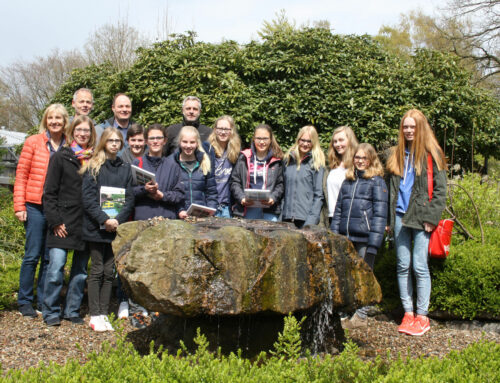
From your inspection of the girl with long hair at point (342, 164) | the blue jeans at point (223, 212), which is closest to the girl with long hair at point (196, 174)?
the blue jeans at point (223, 212)

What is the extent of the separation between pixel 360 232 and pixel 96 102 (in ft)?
19.6

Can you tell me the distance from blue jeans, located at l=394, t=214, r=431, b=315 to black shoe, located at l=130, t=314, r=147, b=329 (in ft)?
9.25

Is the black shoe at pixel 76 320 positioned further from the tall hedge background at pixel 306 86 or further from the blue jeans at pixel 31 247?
the tall hedge background at pixel 306 86

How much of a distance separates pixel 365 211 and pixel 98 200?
278 centimetres

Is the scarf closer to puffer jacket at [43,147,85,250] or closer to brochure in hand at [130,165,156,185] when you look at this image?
puffer jacket at [43,147,85,250]

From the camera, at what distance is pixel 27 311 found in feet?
16.8

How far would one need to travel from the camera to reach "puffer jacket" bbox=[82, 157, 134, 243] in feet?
15.7

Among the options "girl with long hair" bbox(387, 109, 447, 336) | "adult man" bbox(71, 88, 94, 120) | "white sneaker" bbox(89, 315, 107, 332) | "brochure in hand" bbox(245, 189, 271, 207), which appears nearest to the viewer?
"brochure in hand" bbox(245, 189, 271, 207)

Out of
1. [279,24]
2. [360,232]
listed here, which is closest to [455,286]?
[360,232]

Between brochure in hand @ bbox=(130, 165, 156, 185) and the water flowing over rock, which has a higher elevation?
brochure in hand @ bbox=(130, 165, 156, 185)

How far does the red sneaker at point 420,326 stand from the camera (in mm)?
5027

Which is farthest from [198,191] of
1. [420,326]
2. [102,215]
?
[420,326]

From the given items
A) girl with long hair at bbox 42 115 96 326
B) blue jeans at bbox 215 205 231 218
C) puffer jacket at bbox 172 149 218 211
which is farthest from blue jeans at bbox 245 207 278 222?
girl with long hair at bbox 42 115 96 326

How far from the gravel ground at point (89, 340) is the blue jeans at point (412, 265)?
36cm
